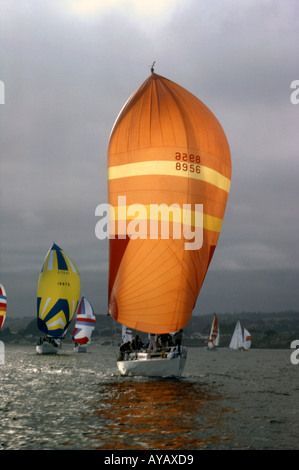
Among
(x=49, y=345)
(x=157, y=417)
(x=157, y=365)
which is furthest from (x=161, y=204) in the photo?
(x=49, y=345)

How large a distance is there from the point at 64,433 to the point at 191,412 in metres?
5.74

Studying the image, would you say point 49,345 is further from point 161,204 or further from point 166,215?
point 161,204

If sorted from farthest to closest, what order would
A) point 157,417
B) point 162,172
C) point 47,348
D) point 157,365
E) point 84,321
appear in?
point 84,321
point 47,348
point 162,172
point 157,365
point 157,417

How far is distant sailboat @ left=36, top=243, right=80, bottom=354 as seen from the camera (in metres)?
62.3

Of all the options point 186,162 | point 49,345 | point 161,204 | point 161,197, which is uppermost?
point 186,162

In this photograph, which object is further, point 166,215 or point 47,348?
point 47,348

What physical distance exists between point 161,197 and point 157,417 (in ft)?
39.6

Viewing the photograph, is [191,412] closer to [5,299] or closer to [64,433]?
[64,433]

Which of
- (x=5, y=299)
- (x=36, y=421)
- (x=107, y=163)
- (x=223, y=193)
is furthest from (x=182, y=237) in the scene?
(x=5, y=299)

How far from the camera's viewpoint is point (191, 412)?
826 inches

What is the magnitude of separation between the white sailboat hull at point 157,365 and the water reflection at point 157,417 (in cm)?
60

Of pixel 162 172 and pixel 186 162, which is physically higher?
pixel 186 162

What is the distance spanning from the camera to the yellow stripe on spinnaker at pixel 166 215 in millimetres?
28125

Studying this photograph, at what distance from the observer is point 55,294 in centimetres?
6222
